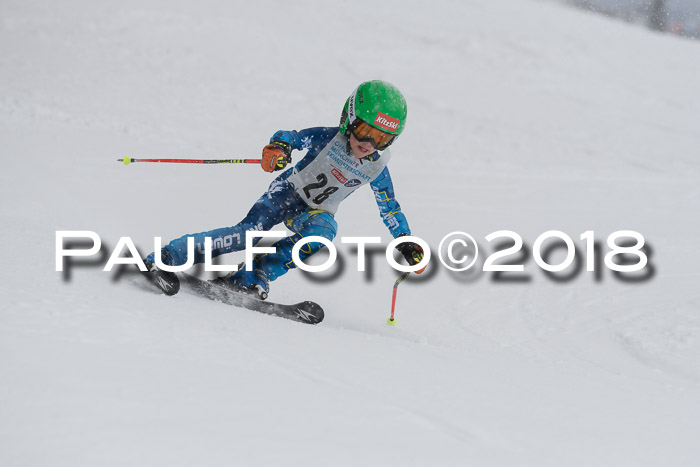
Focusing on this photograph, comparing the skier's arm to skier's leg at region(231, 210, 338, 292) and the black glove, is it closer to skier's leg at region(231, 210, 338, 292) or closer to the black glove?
skier's leg at region(231, 210, 338, 292)

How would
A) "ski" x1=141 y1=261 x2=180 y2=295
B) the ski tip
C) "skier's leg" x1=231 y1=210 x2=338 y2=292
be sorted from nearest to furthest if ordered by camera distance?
"ski" x1=141 y1=261 x2=180 y2=295 < the ski tip < "skier's leg" x1=231 y1=210 x2=338 y2=292

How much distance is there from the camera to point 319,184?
439 centimetres

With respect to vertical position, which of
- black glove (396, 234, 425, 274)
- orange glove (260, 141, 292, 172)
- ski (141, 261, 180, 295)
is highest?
orange glove (260, 141, 292, 172)

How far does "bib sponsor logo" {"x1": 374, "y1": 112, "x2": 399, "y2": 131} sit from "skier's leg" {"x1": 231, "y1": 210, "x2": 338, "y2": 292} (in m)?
0.74

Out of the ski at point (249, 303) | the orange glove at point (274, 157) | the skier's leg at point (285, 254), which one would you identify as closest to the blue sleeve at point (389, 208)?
the skier's leg at point (285, 254)

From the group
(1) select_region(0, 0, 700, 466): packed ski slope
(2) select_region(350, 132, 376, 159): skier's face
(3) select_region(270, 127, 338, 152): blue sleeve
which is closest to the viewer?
(1) select_region(0, 0, 700, 466): packed ski slope

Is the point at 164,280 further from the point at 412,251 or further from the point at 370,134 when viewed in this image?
the point at 412,251

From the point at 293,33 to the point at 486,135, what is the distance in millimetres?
4770

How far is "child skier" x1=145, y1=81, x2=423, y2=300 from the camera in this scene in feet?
13.3

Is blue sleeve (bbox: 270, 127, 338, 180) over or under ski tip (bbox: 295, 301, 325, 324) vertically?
over

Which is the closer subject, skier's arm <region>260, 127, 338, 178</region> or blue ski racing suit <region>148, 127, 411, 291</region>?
skier's arm <region>260, 127, 338, 178</region>

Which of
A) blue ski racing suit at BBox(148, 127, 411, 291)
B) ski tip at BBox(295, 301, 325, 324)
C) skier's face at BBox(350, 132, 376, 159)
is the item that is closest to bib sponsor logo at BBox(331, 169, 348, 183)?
blue ski racing suit at BBox(148, 127, 411, 291)

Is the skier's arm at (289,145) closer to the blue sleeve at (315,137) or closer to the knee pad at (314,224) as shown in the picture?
the blue sleeve at (315,137)

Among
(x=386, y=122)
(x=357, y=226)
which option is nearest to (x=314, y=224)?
(x=386, y=122)
